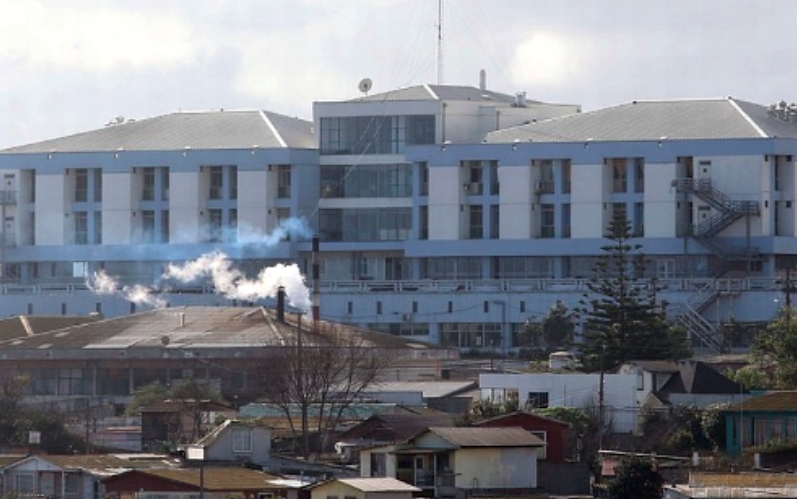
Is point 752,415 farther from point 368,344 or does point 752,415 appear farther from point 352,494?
point 368,344

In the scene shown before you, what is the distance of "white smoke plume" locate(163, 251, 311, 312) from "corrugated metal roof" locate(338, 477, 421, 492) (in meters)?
59.5

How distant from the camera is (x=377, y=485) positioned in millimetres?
71625

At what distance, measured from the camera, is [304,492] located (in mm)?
75188

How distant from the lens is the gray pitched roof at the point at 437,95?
14470cm

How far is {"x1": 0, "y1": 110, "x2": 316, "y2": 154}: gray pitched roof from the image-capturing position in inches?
5763

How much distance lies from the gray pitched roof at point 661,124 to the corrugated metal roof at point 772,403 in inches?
1921

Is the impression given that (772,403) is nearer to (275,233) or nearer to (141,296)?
(141,296)

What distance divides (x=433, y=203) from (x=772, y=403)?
186 ft

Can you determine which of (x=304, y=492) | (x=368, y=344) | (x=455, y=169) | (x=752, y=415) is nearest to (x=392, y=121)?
(x=455, y=169)

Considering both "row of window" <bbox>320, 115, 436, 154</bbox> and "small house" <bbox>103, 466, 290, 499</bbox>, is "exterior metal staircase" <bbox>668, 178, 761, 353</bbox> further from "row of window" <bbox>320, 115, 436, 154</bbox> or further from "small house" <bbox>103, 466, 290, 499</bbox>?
"small house" <bbox>103, 466, 290, 499</bbox>

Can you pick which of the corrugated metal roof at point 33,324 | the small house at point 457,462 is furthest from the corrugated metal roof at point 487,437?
the corrugated metal roof at point 33,324

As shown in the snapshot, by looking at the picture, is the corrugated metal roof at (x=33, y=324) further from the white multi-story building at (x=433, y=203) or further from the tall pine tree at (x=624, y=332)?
the tall pine tree at (x=624, y=332)

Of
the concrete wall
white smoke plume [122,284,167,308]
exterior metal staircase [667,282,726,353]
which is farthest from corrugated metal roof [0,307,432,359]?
the concrete wall

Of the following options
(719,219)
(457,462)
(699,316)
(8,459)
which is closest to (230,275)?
(719,219)
